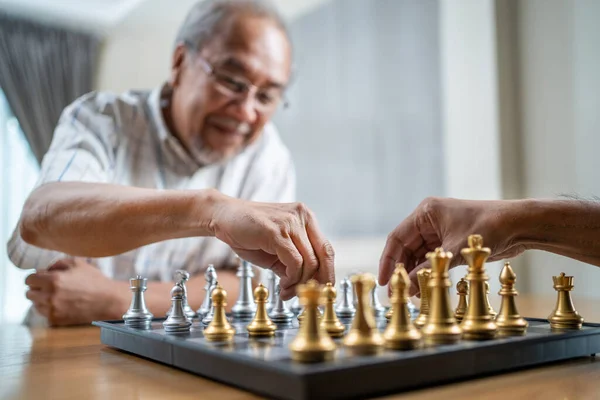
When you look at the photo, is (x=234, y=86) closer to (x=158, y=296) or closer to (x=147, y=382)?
(x=158, y=296)

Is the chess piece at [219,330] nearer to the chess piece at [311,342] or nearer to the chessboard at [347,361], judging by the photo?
the chessboard at [347,361]

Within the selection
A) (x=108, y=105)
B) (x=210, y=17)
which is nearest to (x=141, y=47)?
(x=210, y=17)

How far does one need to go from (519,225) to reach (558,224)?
A: 0.10 meters

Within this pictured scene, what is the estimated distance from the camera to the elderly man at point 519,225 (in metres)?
1.23

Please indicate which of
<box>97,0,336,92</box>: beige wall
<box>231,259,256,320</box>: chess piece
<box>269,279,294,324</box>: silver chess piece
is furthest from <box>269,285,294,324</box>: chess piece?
<box>97,0,336,92</box>: beige wall

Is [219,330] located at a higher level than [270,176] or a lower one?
lower

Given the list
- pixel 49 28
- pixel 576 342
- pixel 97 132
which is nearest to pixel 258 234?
pixel 576 342

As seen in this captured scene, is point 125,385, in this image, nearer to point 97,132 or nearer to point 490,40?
point 97,132

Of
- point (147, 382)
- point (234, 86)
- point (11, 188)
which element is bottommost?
point (147, 382)

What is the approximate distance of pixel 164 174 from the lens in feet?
9.21

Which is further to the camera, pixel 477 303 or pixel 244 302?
pixel 244 302

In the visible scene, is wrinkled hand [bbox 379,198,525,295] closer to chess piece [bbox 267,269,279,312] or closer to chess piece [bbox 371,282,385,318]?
chess piece [bbox 371,282,385,318]

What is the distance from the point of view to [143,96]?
290 centimetres

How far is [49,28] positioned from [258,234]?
2561 millimetres
